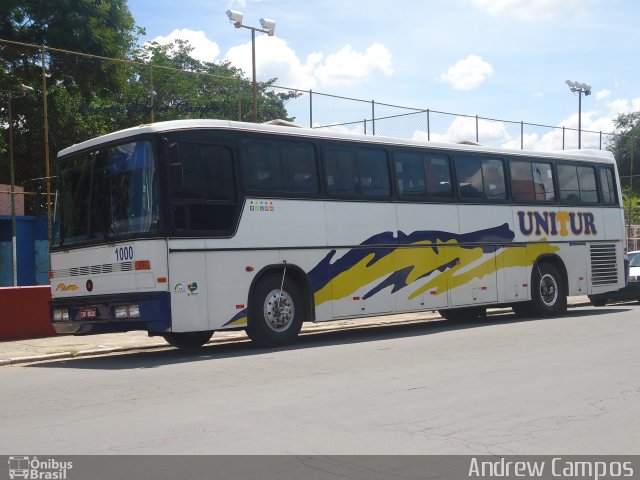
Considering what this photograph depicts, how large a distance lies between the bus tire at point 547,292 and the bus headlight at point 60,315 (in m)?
10.4

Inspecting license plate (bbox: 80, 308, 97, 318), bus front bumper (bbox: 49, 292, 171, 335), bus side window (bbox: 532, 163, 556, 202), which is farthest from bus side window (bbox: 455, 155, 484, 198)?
license plate (bbox: 80, 308, 97, 318)

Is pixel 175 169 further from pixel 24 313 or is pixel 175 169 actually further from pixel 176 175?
pixel 24 313

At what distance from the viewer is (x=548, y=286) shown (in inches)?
789

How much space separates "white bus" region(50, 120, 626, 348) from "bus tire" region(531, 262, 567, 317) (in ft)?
0.21

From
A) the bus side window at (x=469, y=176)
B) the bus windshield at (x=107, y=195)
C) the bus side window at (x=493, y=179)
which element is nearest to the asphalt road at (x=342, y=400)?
the bus windshield at (x=107, y=195)

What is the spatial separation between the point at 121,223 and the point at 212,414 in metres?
5.69

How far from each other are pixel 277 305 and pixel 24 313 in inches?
216

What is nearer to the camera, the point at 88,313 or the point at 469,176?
the point at 88,313

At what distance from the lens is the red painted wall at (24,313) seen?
647 inches

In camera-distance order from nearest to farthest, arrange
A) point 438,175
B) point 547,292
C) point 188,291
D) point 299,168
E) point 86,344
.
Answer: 1. point 188,291
2. point 299,168
3. point 86,344
4. point 438,175
5. point 547,292

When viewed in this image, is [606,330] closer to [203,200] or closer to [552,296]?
[552,296]

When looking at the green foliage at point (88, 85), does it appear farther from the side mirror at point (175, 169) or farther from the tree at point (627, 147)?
the tree at point (627, 147)

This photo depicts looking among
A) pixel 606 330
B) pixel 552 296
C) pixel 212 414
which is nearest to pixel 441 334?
pixel 606 330

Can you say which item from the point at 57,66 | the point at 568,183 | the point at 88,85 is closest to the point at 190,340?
the point at 568,183
